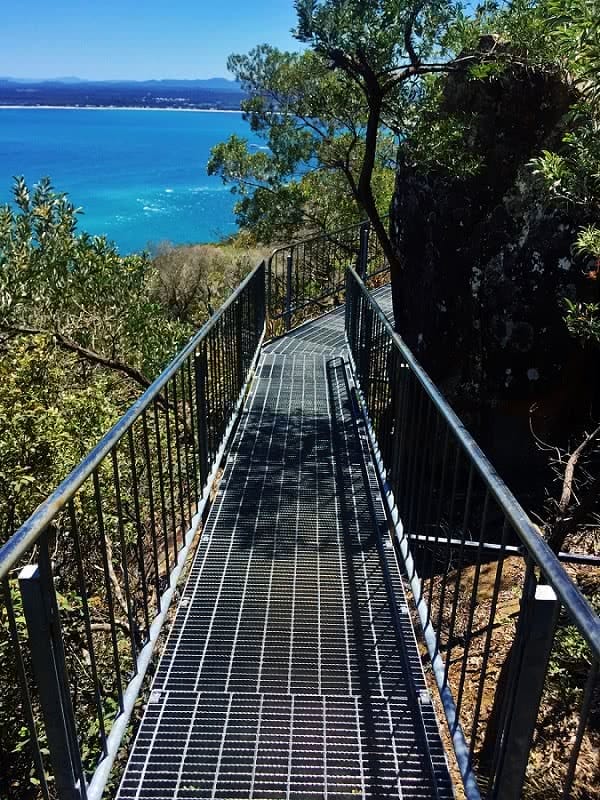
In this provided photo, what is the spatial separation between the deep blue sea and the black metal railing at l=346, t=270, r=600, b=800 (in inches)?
822

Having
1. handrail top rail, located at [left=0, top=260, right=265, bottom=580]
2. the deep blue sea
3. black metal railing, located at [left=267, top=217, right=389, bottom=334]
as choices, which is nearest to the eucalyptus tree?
black metal railing, located at [left=267, top=217, right=389, bottom=334]

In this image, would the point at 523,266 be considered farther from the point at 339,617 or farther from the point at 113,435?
the point at 113,435

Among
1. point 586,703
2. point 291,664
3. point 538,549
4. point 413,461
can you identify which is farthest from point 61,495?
point 413,461

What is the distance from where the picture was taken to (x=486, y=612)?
582cm

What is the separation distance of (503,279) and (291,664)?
616 cm

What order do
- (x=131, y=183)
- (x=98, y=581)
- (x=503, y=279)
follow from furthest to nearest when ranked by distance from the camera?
(x=131, y=183) < (x=503, y=279) < (x=98, y=581)

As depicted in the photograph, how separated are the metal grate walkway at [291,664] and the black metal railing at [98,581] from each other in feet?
0.93

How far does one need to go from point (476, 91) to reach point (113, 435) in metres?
7.97

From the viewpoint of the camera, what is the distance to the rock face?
762cm

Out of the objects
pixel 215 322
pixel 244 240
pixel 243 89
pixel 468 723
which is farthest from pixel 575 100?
pixel 244 240

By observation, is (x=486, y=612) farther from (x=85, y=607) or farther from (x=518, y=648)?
(x=85, y=607)

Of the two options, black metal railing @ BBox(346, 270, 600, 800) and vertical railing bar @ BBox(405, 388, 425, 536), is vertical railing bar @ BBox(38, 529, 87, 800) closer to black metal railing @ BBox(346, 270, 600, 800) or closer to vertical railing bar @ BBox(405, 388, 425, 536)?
black metal railing @ BBox(346, 270, 600, 800)

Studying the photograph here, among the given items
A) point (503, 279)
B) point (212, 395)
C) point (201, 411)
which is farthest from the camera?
Answer: point (503, 279)

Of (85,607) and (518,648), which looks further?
(85,607)
